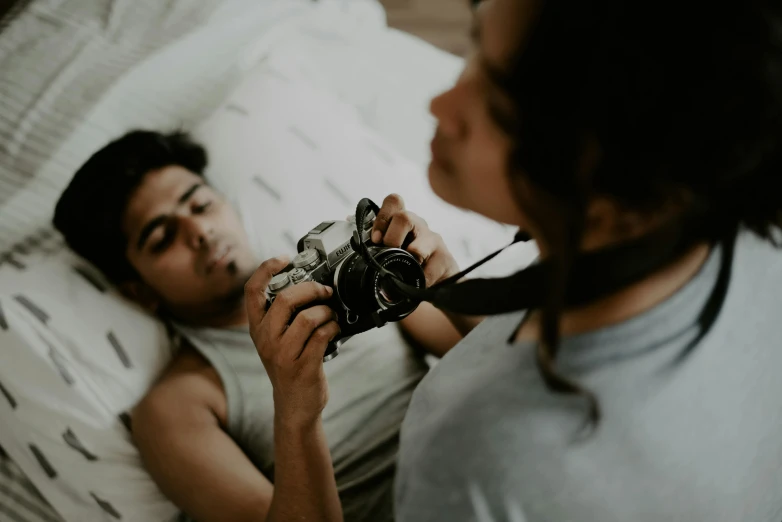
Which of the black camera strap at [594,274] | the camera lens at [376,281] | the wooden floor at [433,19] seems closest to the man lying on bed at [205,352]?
the camera lens at [376,281]

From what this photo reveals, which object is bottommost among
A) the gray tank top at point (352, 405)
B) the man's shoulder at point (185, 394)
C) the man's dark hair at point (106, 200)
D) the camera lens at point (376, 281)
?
the gray tank top at point (352, 405)

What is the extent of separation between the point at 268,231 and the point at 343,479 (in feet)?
1.44

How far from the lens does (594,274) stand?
1.27ft

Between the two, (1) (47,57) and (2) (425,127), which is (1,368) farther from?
(2) (425,127)

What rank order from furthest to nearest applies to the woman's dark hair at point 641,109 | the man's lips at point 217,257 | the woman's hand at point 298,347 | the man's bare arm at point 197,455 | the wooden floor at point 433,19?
the wooden floor at point 433,19, the man's lips at point 217,257, the man's bare arm at point 197,455, the woman's hand at point 298,347, the woman's dark hair at point 641,109

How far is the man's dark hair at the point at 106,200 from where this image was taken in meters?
0.94

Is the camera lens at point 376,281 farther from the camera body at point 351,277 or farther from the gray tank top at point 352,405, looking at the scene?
the gray tank top at point 352,405

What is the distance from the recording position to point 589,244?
42 cm

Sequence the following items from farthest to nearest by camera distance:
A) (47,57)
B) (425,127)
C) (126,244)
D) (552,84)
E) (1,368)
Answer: (425,127)
(47,57)
(126,244)
(1,368)
(552,84)

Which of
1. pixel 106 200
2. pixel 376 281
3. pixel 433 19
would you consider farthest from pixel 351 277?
pixel 433 19

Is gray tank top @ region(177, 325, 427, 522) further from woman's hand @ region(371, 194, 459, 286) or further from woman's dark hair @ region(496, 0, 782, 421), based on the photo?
woman's dark hair @ region(496, 0, 782, 421)

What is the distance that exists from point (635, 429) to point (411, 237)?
367mm

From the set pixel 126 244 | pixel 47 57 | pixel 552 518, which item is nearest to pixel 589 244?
pixel 552 518

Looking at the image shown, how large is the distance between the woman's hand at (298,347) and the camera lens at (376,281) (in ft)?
0.08
